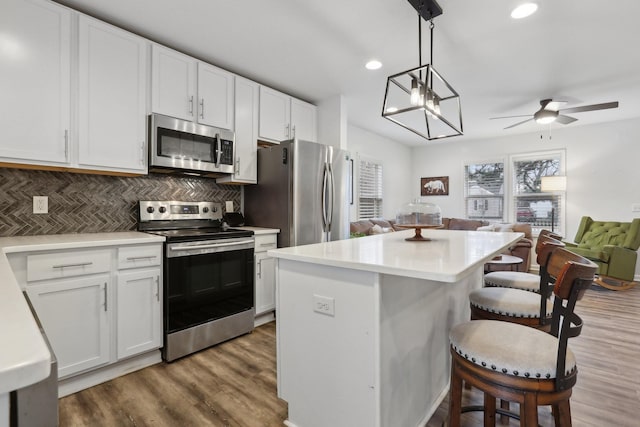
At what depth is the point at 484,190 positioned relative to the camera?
6582 mm

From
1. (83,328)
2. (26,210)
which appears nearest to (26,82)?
(26,210)

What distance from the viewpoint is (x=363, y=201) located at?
5.90 meters

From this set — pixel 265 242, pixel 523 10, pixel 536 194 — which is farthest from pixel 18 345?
pixel 536 194

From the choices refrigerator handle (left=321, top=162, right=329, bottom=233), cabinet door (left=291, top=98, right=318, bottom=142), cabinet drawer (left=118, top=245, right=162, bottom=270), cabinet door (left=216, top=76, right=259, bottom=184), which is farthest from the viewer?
cabinet door (left=291, top=98, right=318, bottom=142)

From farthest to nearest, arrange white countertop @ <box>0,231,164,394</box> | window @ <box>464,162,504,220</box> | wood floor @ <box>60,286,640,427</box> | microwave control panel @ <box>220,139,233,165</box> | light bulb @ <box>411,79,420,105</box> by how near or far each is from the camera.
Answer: window @ <box>464,162,504,220</box>, microwave control panel @ <box>220,139,233,165</box>, light bulb @ <box>411,79,420,105</box>, wood floor @ <box>60,286,640,427</box>, white countertop @ <box>0,231,164,394</box>

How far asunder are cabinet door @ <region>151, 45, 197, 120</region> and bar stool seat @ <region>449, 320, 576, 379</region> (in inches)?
105

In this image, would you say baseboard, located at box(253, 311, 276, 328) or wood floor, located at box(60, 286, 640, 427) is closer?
wood floor, located at box(60, 286, 640, 427)

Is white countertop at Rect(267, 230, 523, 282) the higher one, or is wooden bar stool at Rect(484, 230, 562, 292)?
white countertop at Rect(267, 230, 523, 282)

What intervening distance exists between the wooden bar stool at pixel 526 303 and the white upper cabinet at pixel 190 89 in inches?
104

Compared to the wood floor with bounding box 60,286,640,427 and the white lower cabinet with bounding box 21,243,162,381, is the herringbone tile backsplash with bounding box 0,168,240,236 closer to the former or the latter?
the white lower cabinet with bounding box 21,243,162,381

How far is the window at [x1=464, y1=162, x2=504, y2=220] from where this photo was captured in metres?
6.41

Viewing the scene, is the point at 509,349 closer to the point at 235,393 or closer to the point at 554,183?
the point at 235,393

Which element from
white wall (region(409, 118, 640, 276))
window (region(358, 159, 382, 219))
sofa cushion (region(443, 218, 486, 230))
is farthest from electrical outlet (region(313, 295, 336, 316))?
white wall (region(409, 118, 640, 276))

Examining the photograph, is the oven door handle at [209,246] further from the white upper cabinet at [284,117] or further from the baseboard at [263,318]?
the white upper cabinet at [284,117]
